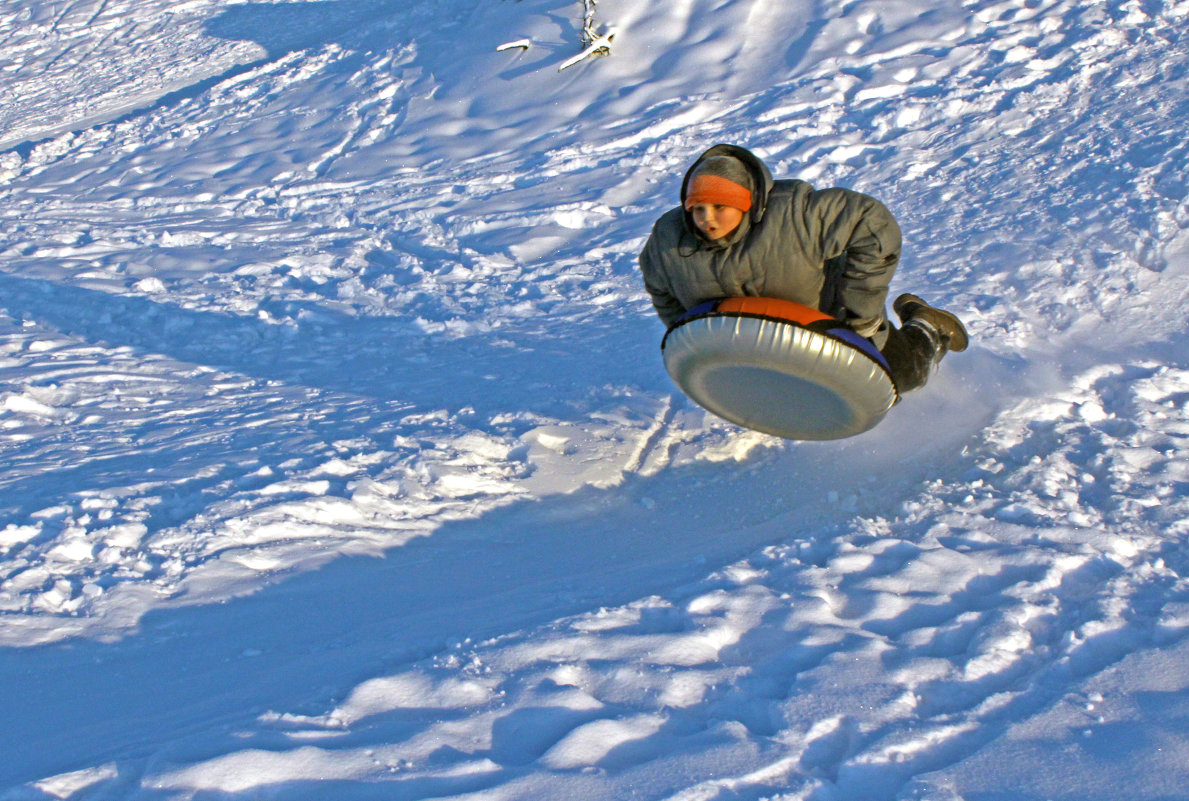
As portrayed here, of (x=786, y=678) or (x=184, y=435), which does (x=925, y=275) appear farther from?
(x=184, y=435)

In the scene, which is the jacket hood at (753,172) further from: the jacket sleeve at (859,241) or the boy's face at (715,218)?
the jacket sleeve at (859,241)

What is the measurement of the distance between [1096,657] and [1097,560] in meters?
0.62

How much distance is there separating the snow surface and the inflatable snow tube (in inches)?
19.0

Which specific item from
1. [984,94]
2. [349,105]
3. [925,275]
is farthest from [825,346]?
[349,105]

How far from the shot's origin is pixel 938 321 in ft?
14.7

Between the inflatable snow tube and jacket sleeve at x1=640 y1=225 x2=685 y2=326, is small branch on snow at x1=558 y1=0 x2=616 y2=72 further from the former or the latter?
the inflatable snow tube

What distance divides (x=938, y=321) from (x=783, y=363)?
1305 mm

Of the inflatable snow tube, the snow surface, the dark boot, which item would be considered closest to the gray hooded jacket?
the inflatable snow tube

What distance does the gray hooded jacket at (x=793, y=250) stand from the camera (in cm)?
364

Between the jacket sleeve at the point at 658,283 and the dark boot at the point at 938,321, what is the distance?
115cm

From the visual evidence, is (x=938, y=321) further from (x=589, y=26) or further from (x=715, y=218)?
(x=589, y=26)

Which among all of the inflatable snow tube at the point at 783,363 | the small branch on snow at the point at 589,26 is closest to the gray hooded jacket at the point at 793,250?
the inflatable snow tube at the point at 783,363

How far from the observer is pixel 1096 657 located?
2.75 meters

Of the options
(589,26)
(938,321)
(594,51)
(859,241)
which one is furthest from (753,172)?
→ (589,26)
